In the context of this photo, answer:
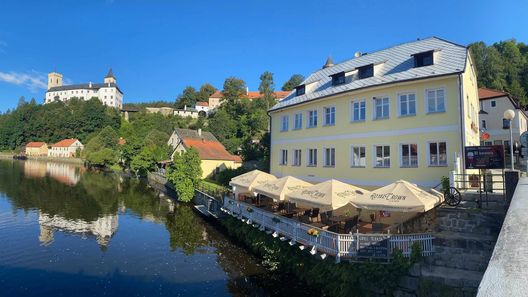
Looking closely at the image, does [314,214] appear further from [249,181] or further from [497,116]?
[497,116]

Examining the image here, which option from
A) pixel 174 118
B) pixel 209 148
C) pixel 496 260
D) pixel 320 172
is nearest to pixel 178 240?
pixel 320 172

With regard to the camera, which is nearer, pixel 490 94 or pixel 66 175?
pixel 490 94

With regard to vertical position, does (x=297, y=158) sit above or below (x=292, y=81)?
below

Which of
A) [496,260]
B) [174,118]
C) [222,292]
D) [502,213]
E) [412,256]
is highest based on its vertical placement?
[174,118]

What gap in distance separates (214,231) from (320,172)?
32.3ft

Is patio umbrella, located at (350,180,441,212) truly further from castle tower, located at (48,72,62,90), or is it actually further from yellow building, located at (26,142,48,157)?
castle tower, located at (48,72,62,90)

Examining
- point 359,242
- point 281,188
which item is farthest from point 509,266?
point 281,188

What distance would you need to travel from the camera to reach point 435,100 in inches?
733

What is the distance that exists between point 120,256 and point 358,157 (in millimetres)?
16792

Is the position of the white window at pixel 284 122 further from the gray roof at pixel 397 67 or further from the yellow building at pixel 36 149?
the yellow building at pixel 36 149

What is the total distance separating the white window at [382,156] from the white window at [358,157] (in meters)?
0.91

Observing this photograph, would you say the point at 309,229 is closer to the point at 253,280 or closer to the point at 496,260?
the point at 253,280

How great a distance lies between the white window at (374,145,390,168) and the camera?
800 inches

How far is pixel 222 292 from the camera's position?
1545 centimetres
